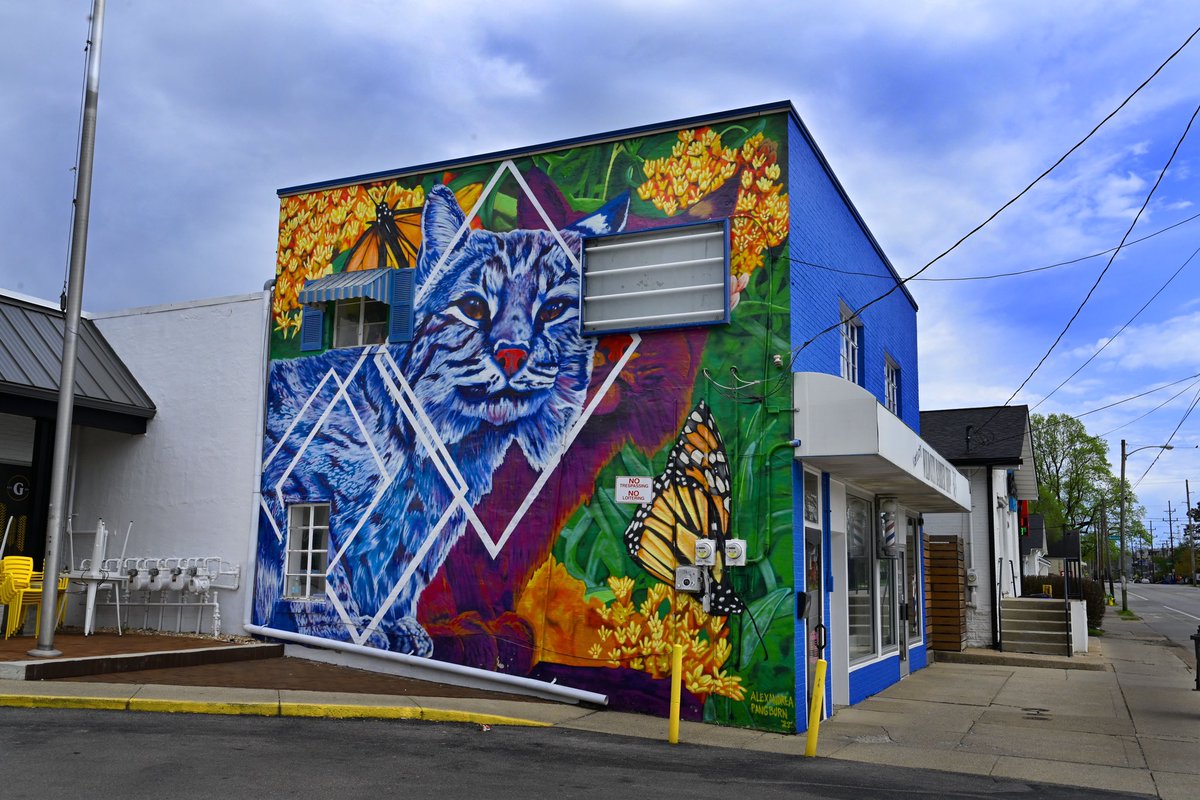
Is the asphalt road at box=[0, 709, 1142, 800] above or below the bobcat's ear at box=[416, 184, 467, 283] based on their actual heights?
below

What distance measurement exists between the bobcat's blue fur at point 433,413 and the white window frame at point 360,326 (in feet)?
1.04

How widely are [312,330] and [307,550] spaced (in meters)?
3.05

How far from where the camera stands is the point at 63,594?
1503 cm

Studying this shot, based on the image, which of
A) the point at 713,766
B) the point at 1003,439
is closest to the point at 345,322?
the point at 713,766

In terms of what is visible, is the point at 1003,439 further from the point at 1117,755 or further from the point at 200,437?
the point at 200,437

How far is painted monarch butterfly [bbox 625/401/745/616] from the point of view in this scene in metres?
11.4

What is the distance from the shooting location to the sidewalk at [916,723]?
30.5 ft

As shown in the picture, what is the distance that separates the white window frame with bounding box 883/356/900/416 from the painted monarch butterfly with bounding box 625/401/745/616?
627 centimetres

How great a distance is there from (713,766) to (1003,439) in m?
16.7

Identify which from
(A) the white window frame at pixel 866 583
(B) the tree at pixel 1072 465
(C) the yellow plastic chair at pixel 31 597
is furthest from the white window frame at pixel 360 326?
(B) the tree at pixel 1072 465

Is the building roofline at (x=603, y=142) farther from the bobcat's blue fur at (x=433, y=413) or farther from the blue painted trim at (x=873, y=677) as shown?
the blue painted trim at (x=873, y=677)

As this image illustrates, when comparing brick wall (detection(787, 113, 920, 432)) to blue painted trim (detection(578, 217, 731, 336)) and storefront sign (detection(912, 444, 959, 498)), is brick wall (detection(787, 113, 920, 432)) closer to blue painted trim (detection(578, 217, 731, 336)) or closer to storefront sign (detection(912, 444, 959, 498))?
blue painted trim (detection(578, 217, 731, 336))

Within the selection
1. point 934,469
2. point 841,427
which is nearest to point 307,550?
point 841,427

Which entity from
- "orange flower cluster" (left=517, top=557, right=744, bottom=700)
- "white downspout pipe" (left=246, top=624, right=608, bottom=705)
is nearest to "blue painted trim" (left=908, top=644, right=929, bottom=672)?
"orange flower cluster" (left=517, top=557, right=744, bottom=700)
